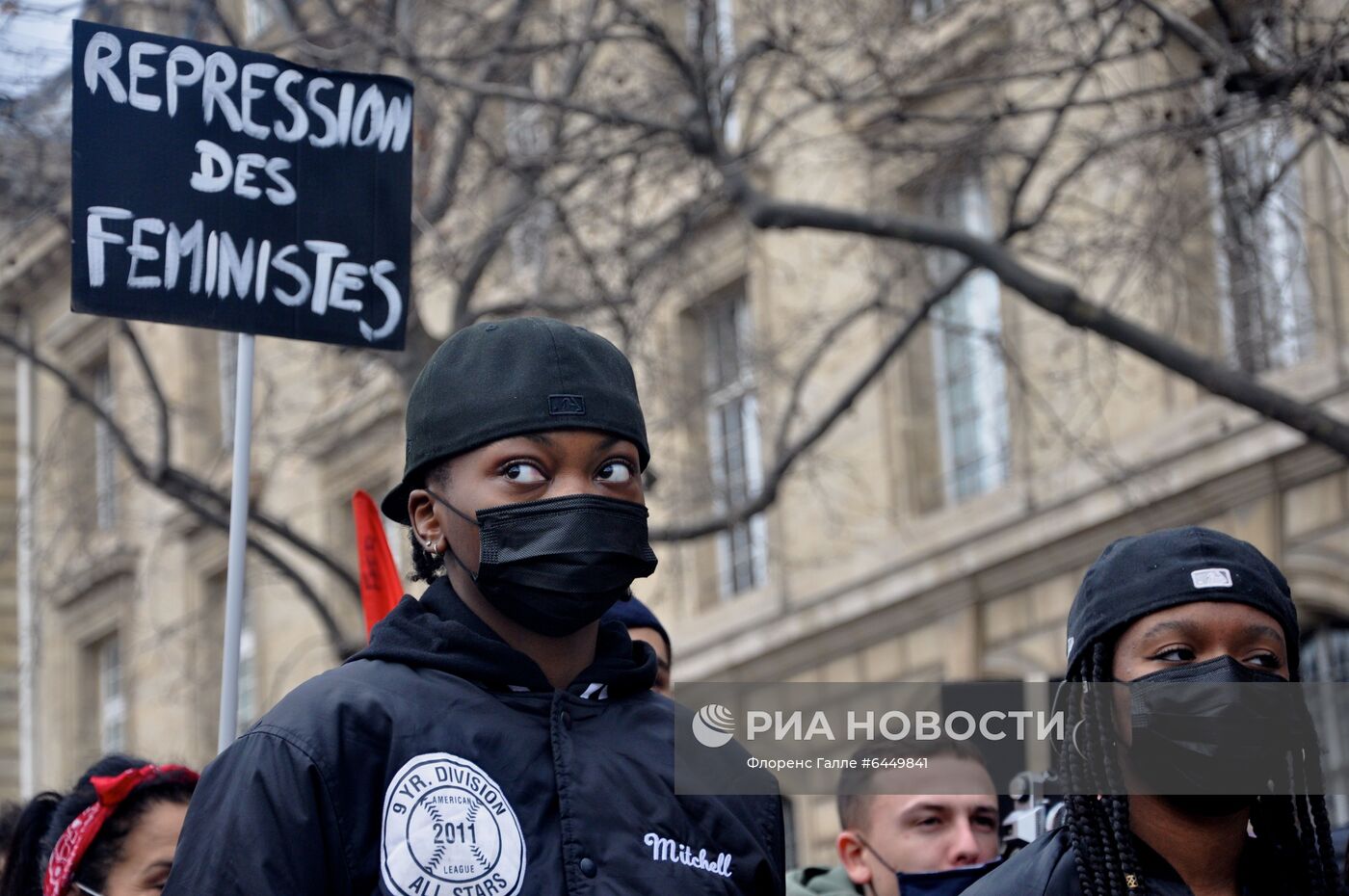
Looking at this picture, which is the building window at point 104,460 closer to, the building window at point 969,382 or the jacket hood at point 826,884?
the building window at point 969,382

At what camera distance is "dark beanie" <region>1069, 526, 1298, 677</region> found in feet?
12.0

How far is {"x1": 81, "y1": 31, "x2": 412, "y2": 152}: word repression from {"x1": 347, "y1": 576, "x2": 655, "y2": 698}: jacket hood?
2.09 metres

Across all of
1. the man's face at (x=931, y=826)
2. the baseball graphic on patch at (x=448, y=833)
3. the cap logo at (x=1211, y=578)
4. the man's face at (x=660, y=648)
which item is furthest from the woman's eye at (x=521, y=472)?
the man's face at (x=931, y=826)

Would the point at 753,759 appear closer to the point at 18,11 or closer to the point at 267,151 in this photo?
the point at 267,151

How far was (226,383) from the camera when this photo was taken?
768 inches

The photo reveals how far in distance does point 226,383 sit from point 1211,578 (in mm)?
16486

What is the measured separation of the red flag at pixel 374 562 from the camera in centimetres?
513

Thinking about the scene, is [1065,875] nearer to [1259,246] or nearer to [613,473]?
[613,473]

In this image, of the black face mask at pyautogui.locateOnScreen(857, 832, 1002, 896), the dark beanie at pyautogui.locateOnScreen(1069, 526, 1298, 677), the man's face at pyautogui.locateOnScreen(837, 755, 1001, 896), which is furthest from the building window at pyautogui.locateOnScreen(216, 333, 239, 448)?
the dark beanie at pyautogui.locateOnScreen(1069, 526, 1298, 677)

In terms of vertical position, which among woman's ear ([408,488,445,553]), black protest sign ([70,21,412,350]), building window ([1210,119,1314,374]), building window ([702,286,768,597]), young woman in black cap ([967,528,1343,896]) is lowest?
young woman in black cap ([967,528,1343,896])

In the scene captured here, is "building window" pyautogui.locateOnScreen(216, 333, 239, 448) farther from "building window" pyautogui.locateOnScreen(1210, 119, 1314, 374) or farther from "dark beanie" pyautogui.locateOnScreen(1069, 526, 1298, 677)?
"dark beanie" pyautogui.locateOnScreen(1069, 526, 1298, 677)

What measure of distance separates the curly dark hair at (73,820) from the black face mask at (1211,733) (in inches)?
91.4

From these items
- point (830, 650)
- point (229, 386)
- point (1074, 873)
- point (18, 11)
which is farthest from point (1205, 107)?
point (229, 386)

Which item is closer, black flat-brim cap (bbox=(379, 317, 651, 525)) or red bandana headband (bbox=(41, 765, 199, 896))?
black flat-brim cap (bbox=(379, 317, 651, 525))
